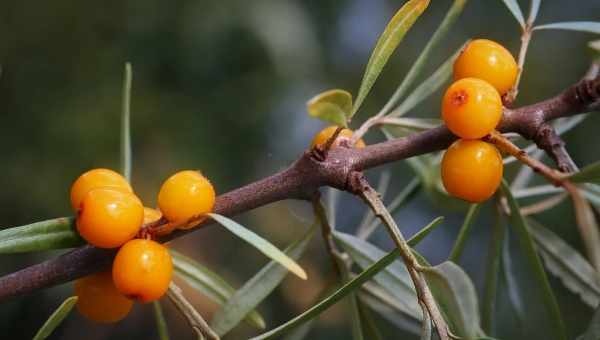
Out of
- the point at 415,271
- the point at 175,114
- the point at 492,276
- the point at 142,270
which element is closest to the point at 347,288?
the point at 415,271

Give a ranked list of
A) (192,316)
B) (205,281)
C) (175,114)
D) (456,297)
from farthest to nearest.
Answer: (175,114), (205,281), (192,316), (456,297)

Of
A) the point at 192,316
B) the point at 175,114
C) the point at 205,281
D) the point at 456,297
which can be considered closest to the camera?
the point at 456,297

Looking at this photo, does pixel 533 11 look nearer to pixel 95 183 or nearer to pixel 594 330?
pixel 594 330

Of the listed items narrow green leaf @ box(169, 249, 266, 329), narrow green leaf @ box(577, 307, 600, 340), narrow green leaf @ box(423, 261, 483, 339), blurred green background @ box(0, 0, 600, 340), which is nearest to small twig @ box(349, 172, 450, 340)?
narrow green leaf @ box(423, 261, 483, 339)

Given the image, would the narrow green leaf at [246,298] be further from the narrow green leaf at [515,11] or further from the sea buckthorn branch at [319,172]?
the narrow green leaf at [515,11]

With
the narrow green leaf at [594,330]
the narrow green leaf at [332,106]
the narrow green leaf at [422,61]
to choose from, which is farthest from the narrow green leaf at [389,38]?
the narrow green leaf at [594,330]

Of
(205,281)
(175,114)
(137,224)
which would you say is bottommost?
(175,114)
